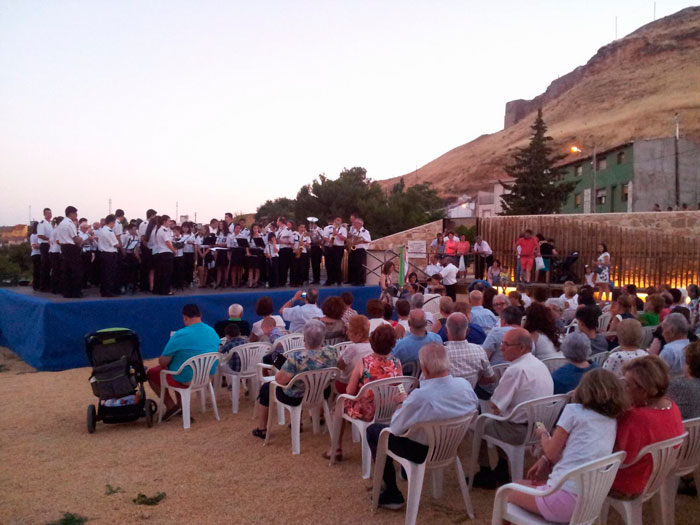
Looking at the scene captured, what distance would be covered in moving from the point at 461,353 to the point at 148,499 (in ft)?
8.07

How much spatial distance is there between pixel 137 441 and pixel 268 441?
4.10 ft

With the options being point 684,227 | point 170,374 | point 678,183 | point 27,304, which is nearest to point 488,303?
point 170,374

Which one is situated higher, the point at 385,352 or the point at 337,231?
the point at 337,231

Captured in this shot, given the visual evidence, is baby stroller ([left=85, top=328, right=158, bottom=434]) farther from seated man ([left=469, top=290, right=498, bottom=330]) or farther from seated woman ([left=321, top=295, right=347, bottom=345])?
seated man ([left=469, top=290, right=498, bottom=330])

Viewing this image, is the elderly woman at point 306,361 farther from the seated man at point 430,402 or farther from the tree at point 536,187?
the tree at point 536,187

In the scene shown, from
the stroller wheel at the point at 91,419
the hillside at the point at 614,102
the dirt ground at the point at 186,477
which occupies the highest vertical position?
the hillside at the point at 614,102

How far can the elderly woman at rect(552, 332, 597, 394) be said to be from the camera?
3756mm

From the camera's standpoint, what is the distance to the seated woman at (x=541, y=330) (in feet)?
16.2

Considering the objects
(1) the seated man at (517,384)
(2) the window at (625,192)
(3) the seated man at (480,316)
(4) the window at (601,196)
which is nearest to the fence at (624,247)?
(3) the seated man at (480,316)

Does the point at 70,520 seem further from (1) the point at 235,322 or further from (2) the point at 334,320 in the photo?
(1) the point at 235,322

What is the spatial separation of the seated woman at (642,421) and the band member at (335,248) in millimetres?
10239

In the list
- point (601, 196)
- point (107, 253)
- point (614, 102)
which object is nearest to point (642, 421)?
point (107, 253)

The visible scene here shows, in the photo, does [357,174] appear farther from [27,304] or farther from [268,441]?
[268,441]

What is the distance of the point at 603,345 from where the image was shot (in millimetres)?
5145
